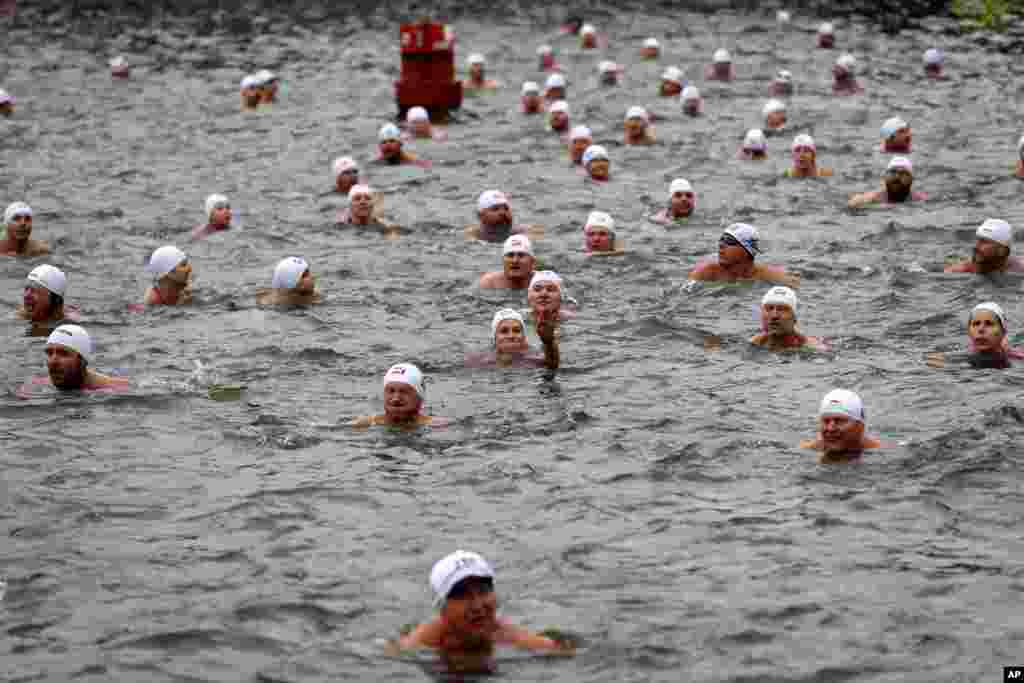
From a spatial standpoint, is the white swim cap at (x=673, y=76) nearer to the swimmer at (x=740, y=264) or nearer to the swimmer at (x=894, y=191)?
the swimmer at (x=894, y=191)

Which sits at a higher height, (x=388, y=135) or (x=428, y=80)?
(x=428, y=80)

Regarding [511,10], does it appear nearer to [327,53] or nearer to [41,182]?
[327,53]

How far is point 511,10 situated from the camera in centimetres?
5766

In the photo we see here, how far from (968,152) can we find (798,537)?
1917 cm

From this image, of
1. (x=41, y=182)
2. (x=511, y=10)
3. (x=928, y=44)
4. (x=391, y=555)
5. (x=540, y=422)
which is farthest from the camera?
(x=511, y=10)

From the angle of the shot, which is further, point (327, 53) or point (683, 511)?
point (327, 53)

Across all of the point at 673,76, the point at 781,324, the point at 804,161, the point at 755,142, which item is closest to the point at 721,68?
the point at 673,76

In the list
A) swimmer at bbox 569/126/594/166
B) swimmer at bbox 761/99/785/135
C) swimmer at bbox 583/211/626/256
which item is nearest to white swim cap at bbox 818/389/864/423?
swimmer at bbox 583/211/626/256

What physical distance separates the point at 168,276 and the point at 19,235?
12.4 feet

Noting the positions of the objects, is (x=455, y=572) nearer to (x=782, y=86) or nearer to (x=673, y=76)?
(x=782, y=86)

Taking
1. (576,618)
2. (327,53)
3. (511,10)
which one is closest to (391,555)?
(576,618)

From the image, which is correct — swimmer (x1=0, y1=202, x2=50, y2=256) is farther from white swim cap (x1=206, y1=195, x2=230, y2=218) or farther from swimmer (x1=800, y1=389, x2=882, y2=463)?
swimmer (x1=800, y1=389, x2=882, y2=463)

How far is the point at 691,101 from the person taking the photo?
1406 inches

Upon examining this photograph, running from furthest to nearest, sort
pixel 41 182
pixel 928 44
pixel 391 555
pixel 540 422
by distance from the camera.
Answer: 1. pixel 928 44
2. pixel 41 182
3. pixel 540 422
4. pixel 391 555
